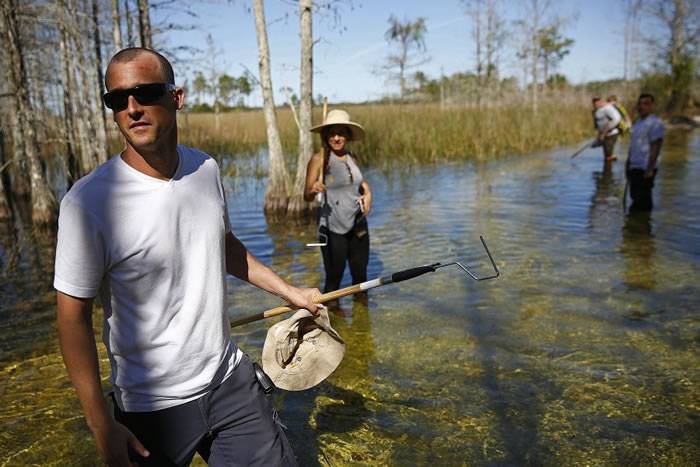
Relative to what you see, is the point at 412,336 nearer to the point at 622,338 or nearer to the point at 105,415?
the point at 622,338

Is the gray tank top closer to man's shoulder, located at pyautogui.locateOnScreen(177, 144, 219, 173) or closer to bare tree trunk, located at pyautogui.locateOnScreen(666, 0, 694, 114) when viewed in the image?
man's shoulder, located at pyautogui.locateOnScreen(177, 144, 219, 173)

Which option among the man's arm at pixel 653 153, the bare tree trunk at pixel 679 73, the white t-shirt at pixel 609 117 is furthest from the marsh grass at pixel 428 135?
the bare tree trunk at pixel 679 73

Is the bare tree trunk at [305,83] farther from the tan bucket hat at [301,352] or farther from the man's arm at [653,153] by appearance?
the tan bucket hat at [301,352]

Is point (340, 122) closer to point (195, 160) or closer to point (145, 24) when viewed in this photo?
point (195, 160)

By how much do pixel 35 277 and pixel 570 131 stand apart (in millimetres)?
22905

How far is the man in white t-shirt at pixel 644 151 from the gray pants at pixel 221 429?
8.38 meters

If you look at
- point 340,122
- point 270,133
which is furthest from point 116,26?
point 340,122

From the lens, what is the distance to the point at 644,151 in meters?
9.13

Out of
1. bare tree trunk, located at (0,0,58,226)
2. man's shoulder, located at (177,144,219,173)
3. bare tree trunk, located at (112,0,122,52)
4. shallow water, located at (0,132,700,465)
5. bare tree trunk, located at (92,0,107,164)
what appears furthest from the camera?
bare tree trunk, located at (112,0,122,52)

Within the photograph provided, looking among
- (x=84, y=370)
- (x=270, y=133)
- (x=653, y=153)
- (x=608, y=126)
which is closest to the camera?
(x=84, y=370)

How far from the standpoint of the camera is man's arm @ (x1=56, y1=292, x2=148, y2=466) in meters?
1.71

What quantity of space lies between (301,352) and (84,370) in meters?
1.24

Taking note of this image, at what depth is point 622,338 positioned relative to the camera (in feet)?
16.2

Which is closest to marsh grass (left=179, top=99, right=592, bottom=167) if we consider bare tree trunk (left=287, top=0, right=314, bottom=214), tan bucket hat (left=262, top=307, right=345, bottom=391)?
bare tree trunk (left=287, top=0, right=314, bottom=214)
